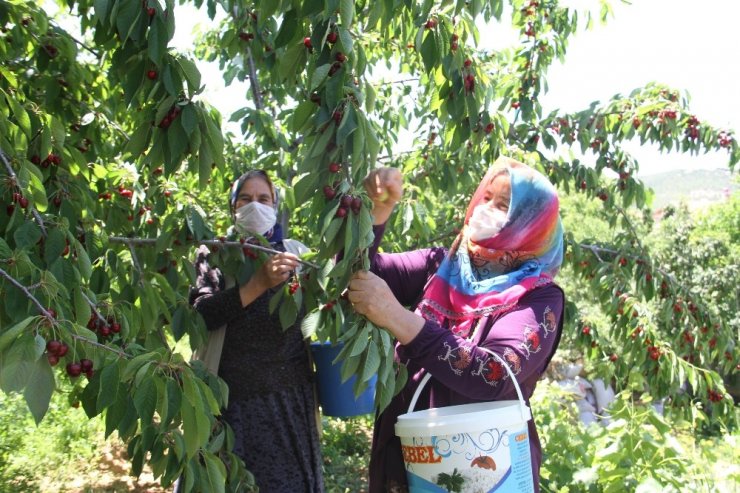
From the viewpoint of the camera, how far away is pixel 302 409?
2432 mm

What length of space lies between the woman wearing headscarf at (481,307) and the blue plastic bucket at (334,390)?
1.49ft

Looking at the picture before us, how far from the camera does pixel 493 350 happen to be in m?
1.55

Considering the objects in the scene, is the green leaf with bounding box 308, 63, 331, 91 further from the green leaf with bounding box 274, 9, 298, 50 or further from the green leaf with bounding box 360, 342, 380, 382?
the green leaf with bounding box 360, 342, 380, 382

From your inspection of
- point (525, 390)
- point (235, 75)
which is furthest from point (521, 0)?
point (525, 390)

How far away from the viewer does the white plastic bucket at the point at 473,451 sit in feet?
4.58

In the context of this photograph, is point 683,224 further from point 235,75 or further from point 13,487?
point 13,487

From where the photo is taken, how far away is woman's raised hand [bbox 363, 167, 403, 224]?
1743 millimetres

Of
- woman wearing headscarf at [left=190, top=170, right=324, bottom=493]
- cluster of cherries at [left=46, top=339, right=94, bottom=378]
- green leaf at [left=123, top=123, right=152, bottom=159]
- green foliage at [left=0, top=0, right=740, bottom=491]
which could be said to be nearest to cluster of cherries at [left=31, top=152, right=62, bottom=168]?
green foliage at [left=0, top=0, right=740, bottom=491]

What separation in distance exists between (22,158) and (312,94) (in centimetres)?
80

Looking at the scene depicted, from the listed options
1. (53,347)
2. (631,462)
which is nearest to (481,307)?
(53,347)

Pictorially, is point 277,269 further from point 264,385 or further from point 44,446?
point 44,446

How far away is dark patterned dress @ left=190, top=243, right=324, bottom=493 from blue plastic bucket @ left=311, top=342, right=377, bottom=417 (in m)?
0.08

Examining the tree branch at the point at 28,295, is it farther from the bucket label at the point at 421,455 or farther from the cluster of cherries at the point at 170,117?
the bucket label at the point at 421,455

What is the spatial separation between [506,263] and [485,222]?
0.12 m
